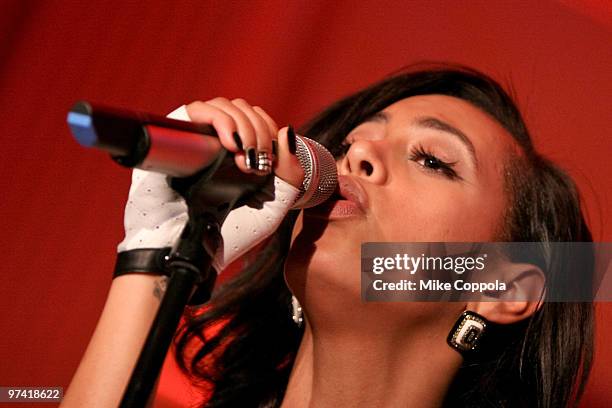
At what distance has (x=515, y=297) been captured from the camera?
49.8 inches

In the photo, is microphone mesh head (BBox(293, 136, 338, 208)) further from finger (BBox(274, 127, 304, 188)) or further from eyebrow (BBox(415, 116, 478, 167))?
eyebrow (BBox(415, 116, 478, 167))

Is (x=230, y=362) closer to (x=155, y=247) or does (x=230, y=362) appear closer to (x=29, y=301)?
(x=29, y=301)

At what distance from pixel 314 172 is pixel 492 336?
53 centimetres

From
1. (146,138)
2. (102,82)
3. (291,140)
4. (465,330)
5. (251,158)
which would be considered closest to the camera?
(146,138)

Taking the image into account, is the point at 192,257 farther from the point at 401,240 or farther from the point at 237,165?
the point at 401,240

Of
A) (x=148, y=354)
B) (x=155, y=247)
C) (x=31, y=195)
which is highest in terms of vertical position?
(x=31, y=195)

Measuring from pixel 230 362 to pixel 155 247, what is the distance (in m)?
0.67

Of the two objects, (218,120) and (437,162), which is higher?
(437,162)

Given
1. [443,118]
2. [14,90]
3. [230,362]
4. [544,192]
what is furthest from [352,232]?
[14,90]

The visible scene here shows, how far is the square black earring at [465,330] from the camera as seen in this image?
1.24m

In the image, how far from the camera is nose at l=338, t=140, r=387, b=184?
117 centimetres

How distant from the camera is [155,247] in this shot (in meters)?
0.93

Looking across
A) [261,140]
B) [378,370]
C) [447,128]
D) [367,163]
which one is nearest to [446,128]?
[447,128]

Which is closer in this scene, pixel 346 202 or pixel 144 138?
pixel 144 138
